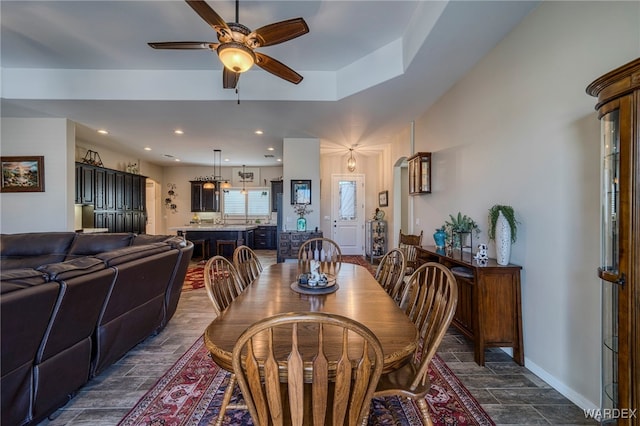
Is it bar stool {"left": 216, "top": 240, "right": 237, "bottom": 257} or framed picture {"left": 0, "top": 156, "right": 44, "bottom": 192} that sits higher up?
framed picture {"left": 0, "top": 156, "right": 44, "bottom": 192}

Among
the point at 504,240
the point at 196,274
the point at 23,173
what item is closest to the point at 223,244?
the point at 196,274

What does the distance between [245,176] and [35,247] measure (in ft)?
21.9

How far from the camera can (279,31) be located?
2170 millimetres

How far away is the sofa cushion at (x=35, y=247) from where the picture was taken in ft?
11.3

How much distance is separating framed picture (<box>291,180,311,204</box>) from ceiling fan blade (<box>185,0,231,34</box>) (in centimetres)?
368

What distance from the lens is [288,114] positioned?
4.40 m

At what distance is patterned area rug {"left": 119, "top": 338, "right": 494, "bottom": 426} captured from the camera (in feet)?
5.58

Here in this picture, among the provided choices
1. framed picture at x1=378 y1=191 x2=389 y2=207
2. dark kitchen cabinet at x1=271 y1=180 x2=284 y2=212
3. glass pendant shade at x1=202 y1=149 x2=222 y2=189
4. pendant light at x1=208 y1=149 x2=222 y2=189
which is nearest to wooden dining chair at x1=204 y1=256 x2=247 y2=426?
framed picture at x1=378 y1=191 x2=389 y2=207

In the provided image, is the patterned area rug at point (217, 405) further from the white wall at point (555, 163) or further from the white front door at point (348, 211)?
the white front door at point (348, 211)

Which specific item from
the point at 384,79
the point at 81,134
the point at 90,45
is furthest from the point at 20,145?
the point at 384,79

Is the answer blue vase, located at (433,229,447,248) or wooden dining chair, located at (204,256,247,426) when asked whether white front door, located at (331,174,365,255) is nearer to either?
blue vase, located at (433,229,447,248)

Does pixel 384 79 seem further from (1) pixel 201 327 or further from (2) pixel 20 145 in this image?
(2) pixel 20 145

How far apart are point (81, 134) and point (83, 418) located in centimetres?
609

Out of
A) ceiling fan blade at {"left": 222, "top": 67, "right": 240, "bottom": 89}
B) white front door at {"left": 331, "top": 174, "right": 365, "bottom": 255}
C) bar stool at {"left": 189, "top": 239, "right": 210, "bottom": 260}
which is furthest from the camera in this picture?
white front door at {"left": 331, "top": 174, "right": 365, "bottom": 255}
